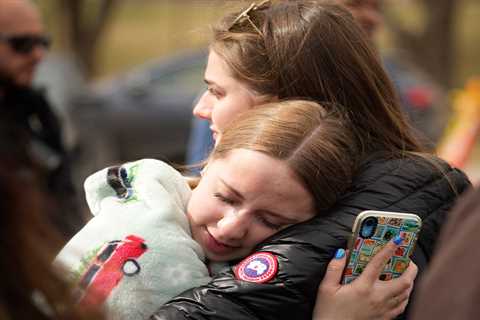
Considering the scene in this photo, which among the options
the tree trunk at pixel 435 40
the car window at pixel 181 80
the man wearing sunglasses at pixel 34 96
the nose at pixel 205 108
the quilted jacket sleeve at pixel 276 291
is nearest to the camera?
the quilted jacket sleeve at pixel 276 291

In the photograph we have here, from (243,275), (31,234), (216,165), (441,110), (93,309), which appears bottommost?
(441,110)

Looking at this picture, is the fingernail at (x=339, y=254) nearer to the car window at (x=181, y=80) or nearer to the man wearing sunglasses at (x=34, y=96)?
the man wearing sunglasses at (x=34, y=96)

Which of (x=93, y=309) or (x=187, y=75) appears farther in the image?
(x=187, y=75)

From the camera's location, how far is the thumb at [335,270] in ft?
6.57

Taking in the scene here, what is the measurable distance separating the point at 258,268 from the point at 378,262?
0.27m

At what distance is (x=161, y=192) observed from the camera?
2115mm

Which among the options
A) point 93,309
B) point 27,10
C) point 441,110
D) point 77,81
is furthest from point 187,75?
point 93,309

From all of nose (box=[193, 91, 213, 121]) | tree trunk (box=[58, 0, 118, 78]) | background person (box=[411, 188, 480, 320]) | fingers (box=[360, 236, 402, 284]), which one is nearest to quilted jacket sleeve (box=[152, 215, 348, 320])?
fingers (box=[360, 236, 402, 284])

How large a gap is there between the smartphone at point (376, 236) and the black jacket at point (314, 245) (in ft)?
0.10

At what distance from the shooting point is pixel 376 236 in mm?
2043

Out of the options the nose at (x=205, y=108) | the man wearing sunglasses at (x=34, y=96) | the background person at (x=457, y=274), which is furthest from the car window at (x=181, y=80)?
the background person at (x=457, y=274)

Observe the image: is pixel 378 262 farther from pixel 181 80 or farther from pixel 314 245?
pixel 181 80

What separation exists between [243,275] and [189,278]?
0.12 metres

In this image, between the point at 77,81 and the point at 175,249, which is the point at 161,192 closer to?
the point at 175,249
